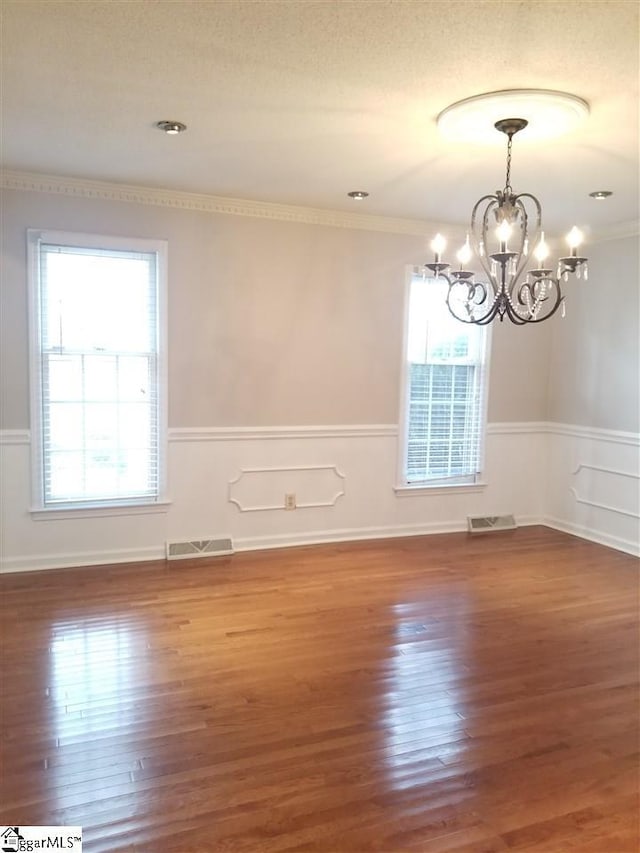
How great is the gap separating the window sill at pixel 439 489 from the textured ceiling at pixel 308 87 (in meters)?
2.40

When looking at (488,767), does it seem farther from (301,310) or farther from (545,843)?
(301,310)

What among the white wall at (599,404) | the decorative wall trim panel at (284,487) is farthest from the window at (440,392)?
the white wall at (599,404)

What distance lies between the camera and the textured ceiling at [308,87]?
6.77 ft

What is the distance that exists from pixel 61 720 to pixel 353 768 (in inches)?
46.9

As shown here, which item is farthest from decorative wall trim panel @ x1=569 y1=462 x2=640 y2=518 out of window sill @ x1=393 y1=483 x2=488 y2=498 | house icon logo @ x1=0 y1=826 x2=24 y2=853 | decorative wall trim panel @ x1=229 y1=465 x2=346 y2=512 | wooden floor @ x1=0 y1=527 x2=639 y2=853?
house icon logo @ x1=0 y1=826 x2=24 y2=853

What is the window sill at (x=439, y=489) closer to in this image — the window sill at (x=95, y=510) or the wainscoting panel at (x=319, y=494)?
the wainscoting panel at (x=319, y=494)

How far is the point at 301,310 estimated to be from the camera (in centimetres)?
481

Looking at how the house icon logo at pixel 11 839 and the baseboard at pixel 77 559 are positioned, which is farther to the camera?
the baseboard at pixel 77 559

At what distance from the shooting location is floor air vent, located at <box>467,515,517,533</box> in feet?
18.2

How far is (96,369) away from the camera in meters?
4.32

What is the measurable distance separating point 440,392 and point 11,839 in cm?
430

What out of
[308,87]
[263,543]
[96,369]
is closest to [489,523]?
[263,543]

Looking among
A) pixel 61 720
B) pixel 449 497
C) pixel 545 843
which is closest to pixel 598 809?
pixel 545 843

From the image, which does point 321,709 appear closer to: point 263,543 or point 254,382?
point 263,543
